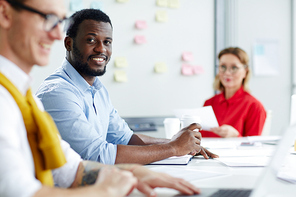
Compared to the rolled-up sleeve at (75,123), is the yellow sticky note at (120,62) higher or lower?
higher

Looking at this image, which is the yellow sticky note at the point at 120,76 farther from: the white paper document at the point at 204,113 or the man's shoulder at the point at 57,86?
the man's shoulder at the point at 57,86

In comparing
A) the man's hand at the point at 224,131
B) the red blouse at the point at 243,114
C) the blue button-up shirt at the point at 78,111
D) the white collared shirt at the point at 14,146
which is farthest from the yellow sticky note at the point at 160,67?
the white collared shirt at the point at 14,146

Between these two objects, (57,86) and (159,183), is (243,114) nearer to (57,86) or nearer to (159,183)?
(57,86)

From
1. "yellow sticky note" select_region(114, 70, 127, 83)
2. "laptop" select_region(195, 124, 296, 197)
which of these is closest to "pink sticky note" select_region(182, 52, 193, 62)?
"yellow sticky note" select_region(114, 70, 127, 83)

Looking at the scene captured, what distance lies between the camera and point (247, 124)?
8.17 ft

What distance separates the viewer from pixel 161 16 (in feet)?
9.73

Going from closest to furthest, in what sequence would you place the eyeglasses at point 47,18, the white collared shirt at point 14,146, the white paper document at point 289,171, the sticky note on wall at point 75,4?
the white collared shirt at point 14,146
the eyeglasses at point 47,18
the white paper document at point 289,171
the sticky note on wall at point 75,4

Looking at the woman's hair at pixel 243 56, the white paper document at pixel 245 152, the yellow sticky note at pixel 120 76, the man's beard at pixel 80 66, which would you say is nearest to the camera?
the white paper document at pixel 245 152

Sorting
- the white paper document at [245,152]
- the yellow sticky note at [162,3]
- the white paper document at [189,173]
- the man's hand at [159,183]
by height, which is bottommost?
the white paper document at [245,152]

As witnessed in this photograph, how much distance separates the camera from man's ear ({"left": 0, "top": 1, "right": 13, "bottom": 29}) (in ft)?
2.43

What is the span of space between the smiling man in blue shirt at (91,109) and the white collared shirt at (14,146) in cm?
54

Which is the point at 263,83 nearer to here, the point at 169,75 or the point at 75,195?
the point at 169,75

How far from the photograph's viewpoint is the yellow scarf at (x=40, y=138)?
740 millimetres

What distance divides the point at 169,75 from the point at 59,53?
0.97 m
